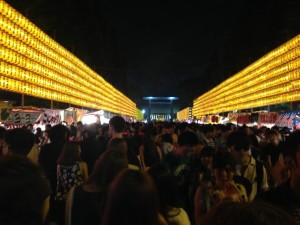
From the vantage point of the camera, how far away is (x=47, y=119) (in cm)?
1548

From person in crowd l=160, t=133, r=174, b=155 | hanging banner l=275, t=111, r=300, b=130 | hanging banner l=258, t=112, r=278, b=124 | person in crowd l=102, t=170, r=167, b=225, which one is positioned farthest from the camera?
hanging banner l=258, t=112, r=278, b=124

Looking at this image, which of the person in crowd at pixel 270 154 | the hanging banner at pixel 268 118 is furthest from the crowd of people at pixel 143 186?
the hanging banner at pixel 268 118

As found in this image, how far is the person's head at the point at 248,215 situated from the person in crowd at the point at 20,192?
99 centimetres

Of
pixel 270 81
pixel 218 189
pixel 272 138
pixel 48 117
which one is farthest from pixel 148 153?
pixel 270 81

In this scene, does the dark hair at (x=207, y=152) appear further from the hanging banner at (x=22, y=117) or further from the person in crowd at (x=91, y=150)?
the hanging banner at (x=22, y=117)

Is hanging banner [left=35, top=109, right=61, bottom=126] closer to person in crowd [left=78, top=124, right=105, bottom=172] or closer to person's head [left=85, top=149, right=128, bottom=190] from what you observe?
person in crowd [left=78, top=124, right=105, bottom=172]

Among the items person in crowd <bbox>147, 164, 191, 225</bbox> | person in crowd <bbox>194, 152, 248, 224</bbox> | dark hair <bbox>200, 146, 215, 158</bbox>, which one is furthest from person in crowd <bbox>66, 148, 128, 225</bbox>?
dark hair <bbox>200, 146, 215, 158</bbox>

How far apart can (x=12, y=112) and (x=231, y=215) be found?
1249cm

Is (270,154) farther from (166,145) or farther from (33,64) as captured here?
(33,64)

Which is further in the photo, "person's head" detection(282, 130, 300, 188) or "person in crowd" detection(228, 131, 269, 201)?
"person in crowd" detection(228, 131, 269, 201)

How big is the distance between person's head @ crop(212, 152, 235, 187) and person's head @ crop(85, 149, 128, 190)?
3.58 feet

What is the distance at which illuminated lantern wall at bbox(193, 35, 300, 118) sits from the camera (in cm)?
1998

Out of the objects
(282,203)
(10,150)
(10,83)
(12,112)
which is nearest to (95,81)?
(10,83)

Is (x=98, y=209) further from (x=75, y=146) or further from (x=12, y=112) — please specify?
(x=12, y=112)
